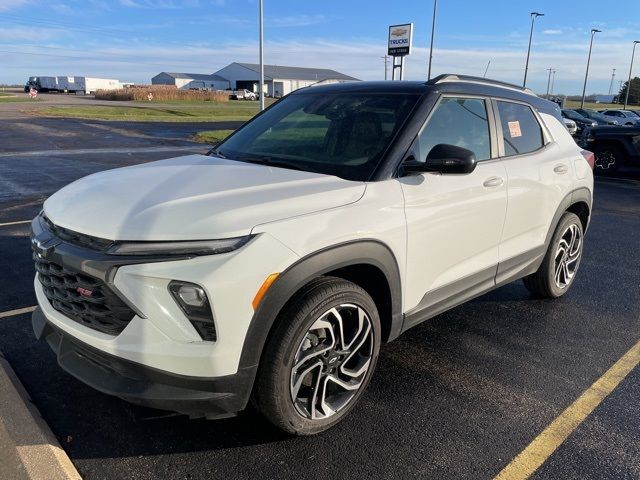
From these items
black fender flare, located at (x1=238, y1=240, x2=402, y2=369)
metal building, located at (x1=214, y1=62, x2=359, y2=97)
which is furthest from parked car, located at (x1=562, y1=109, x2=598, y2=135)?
metal building, located at (x1=214, y1=62, x2=359, y2=97)

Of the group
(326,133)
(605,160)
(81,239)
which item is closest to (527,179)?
(326,133)

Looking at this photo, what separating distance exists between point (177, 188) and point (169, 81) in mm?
125424

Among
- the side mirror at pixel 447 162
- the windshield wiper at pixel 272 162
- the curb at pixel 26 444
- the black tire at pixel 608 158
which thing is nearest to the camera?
the curb at pixel 26 444

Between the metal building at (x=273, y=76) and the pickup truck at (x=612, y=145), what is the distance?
8859cm

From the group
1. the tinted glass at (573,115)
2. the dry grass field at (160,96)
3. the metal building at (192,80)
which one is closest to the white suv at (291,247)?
the tinted glass at (573,115)

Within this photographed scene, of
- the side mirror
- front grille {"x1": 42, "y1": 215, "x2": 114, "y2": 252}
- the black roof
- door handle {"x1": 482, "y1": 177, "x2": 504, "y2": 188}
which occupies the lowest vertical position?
front grille {"x1": 42, "y1": 215, "x2": 114, "y2": 252}

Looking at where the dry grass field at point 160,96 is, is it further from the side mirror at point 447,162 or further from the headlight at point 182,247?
the headlight at point 182,247

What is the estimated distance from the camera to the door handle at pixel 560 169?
14.1 feet

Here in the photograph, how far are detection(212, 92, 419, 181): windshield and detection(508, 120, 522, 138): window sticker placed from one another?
1.09 meters

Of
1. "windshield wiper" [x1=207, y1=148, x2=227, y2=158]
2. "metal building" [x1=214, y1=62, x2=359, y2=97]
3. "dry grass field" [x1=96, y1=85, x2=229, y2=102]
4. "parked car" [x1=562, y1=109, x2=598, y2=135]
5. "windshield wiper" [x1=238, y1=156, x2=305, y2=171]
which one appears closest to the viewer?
"windshield wiper" [x1=238, y1=156, x2=305, y2=171]

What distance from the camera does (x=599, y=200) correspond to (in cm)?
1030

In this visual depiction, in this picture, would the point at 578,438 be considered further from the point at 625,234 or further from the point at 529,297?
the point at 625,234

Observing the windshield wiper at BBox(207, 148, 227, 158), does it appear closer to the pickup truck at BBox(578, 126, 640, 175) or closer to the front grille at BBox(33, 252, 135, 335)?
the front grille at BBox(33, 252, 135, 335)

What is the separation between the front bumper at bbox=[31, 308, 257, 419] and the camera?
7.38 ft
